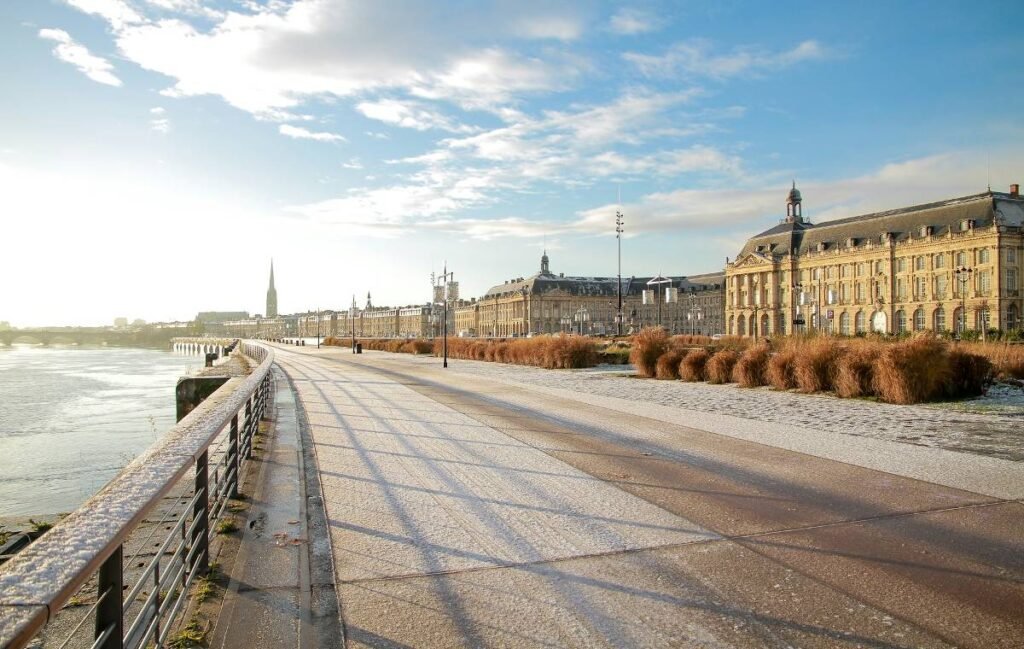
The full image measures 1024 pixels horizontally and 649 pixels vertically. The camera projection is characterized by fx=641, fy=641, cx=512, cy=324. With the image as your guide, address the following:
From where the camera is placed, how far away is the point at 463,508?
6000 millimetres

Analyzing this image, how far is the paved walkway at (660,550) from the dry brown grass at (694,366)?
12.5m

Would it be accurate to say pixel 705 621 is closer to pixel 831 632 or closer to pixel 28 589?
pixel 831 632

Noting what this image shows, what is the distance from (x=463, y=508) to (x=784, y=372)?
14.1 meters

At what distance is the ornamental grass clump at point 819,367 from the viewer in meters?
16.5

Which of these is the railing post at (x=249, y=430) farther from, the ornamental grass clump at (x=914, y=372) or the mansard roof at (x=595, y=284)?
the mansard roof at (x=595, y=284)

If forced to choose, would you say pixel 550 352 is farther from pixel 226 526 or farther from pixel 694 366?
pixel 226 526

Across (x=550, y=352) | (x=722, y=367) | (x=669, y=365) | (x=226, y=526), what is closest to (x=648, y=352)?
(x=669, y=365)

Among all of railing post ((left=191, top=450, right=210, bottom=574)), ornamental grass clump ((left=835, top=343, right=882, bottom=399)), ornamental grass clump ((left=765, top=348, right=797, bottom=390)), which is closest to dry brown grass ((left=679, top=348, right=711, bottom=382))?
ornamental grass clump ((left=765, top=348, right=797, bottom=390))

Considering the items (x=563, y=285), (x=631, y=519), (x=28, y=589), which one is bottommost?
(x=631, y=519)

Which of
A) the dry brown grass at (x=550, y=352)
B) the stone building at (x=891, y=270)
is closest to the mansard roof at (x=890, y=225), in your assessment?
the stone building at (x=891, y=270)

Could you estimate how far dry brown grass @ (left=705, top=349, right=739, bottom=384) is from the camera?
66.3 feet

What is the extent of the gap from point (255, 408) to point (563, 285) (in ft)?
430

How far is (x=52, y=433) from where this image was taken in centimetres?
1733

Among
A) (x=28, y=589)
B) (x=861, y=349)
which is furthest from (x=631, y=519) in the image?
(x=861, y=349)
